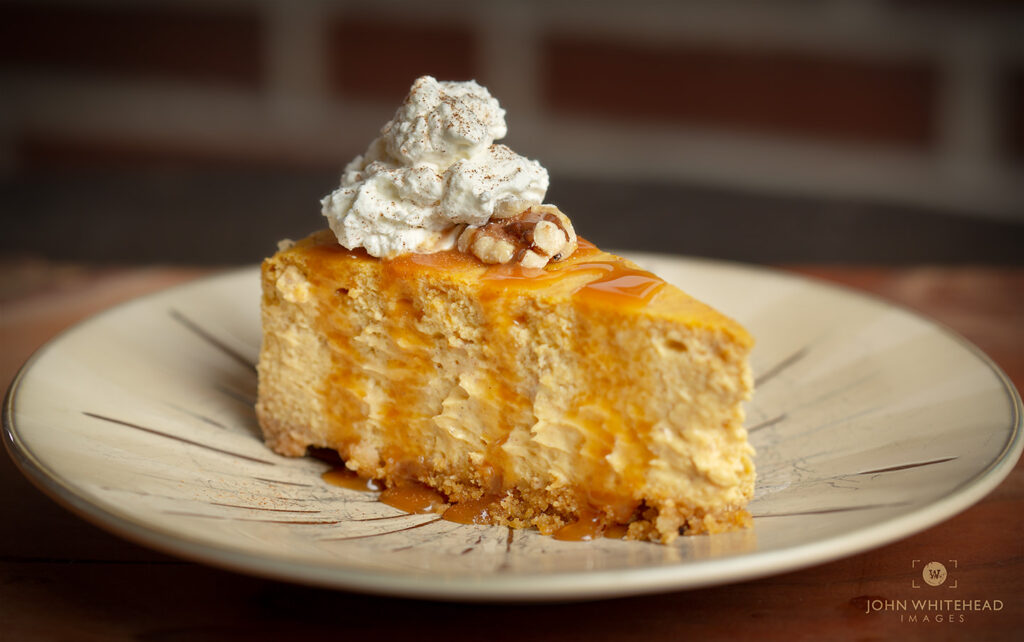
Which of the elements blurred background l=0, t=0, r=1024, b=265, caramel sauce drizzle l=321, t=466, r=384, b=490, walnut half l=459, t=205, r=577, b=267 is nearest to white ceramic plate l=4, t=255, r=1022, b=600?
caramel sauce drizzle l=321, t=466, r=384, b=490

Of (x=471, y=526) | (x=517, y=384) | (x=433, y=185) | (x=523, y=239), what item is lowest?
(x=471, y=526)

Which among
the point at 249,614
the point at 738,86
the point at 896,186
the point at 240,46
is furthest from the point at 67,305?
the point at 896,186

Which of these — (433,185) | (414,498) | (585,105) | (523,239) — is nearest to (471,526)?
(414,498)

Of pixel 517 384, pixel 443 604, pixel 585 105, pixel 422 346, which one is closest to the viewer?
pixel 443 604

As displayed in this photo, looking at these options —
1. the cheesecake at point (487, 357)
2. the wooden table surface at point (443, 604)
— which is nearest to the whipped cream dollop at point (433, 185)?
the cheesecake at point (487, 357)

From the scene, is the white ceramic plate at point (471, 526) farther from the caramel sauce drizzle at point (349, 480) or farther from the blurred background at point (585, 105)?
the blurred background at point (585, 105)

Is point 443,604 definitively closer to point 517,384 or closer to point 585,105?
point 517,384

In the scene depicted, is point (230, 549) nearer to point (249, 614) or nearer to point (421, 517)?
point (249, 614)
